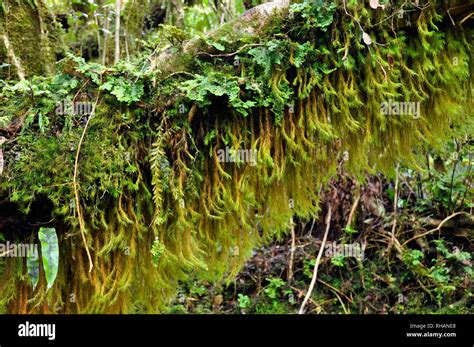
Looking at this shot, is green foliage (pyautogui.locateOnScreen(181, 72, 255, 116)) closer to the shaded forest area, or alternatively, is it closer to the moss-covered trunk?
the shaded forest area

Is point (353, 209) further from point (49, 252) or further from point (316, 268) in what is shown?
point (49, 252)

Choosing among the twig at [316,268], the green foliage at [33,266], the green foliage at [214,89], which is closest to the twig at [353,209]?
the twig at [316,268]

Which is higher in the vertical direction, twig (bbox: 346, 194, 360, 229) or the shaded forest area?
the shaded forest area

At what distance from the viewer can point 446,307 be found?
10.8ft

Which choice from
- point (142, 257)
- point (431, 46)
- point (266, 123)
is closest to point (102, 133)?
→ point (142, 257)

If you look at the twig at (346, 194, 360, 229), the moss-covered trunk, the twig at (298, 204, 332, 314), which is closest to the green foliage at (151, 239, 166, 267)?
the moss-covered trunk

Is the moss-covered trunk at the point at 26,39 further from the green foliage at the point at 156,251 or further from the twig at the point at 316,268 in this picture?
the twig at the point at 316,268

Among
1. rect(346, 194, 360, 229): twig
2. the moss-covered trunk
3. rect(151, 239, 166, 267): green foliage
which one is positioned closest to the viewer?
rect(151, 239, 166, 267): green foliage

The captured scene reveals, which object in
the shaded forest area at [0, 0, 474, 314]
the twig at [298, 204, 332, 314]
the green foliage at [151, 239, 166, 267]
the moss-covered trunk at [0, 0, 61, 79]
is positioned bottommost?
the twig at [298, 204, 332, 314]

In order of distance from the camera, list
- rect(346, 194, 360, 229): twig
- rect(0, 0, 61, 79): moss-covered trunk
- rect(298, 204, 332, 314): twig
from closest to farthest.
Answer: rect(0, 0, 61, 79): moss-covered trunk < rect(298, 204, 332, 314): twig < rect(346, 194, 360, 229): twig

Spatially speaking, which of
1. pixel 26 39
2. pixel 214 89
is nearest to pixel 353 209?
pixel 214 89

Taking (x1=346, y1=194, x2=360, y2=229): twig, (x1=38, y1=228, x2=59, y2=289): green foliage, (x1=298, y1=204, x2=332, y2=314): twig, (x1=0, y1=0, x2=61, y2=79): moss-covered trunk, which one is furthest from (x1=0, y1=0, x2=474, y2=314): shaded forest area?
(x1=346, y1=194, x2=360, y2=229): twig

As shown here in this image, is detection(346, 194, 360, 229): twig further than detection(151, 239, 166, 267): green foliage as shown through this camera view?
Yes

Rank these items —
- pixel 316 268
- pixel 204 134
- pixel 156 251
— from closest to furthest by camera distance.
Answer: pixel 156 251 < pixel 204 134 < pixel 316 268
